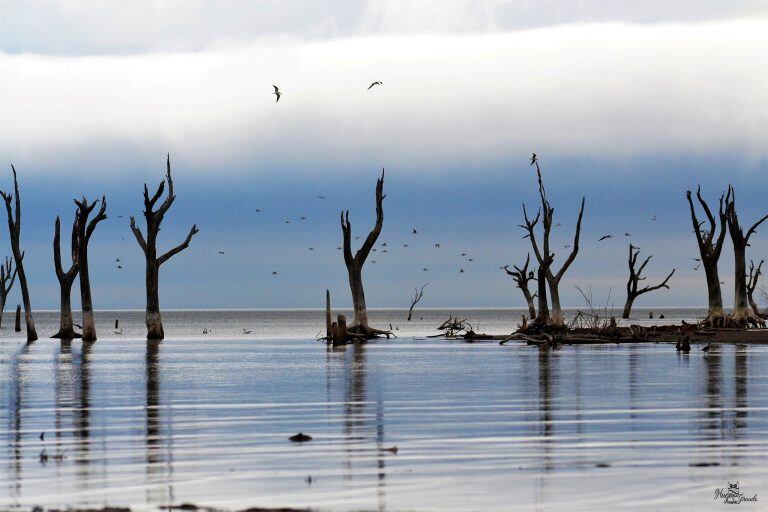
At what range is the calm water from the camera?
14.5 metres

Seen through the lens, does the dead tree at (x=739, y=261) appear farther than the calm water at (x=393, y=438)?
Yes

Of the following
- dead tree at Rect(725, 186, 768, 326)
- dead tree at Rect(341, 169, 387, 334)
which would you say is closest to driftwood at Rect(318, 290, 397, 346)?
dead tree at Rect(341, 169, 387, 334)

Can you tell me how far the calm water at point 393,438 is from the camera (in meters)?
14.5

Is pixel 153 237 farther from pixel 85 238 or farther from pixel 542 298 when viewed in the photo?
pixel 542 298

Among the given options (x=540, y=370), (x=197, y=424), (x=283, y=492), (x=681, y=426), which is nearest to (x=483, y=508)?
(x=283, y=492)

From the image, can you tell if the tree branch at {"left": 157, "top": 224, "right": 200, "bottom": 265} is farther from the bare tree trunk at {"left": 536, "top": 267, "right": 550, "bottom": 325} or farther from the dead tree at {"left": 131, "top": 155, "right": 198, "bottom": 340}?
the bare tree trunk at {"left": 536, "top": 267, "right": 550, "bottom": 325}

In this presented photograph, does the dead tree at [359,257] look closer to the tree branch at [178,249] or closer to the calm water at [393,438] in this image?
the tree branch at [178,249]

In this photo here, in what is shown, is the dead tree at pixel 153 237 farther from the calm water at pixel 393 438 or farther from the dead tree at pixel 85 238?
the calm water at pixel 393 438

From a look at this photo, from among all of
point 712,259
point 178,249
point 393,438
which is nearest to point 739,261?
point 712,259

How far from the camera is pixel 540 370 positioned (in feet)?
135

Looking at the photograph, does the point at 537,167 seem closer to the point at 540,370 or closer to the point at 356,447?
the point at 540,370

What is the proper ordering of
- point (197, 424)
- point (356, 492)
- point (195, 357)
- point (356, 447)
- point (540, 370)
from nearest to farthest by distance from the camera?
point (356, 492), point (356, 447), point (197, 424), point (540, 370), point (195, 357)

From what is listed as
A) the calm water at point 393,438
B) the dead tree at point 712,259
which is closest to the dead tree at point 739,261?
the dead tree at point 712,259

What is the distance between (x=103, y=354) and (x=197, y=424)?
3690cm
